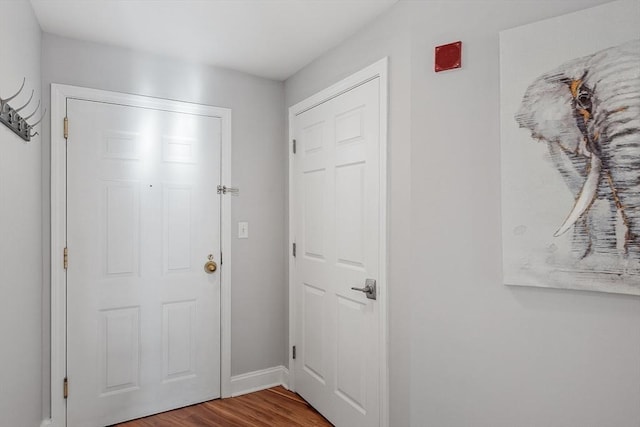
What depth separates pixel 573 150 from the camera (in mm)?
1222

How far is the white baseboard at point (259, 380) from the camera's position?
8.98 feet

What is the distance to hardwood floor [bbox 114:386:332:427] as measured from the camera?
234 cm

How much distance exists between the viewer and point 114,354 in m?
2.34

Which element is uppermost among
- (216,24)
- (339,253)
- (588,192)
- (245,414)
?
(216,24)

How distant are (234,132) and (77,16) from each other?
1115 millimetres

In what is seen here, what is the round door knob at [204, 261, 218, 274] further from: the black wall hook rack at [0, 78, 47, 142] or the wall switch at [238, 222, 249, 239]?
the black wall hook rack at [0, 78, 47, 142]

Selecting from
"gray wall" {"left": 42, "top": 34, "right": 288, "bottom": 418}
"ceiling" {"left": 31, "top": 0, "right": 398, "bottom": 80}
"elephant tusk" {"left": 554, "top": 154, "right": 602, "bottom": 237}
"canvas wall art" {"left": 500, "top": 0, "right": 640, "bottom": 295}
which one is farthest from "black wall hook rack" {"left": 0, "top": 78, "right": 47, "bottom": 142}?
"elephant tusk" {"left": 554, "top": 154, "right": 602, "bottom": 237}

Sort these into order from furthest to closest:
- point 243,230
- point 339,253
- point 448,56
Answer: point 243,230 → point 339,253 → point 448,56

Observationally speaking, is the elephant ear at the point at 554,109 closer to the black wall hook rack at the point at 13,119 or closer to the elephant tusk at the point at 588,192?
the elephant tusk at the point at 588,192

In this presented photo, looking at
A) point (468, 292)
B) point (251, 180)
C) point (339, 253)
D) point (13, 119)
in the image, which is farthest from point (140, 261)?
point (468, 292)

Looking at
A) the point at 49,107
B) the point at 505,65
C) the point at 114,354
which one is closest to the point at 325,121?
the point at 505,65

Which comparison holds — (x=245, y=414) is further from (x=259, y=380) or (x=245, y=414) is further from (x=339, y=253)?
(x=339, y=253)

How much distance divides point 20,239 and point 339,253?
1597 millimetres

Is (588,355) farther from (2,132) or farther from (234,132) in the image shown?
(234,132)
